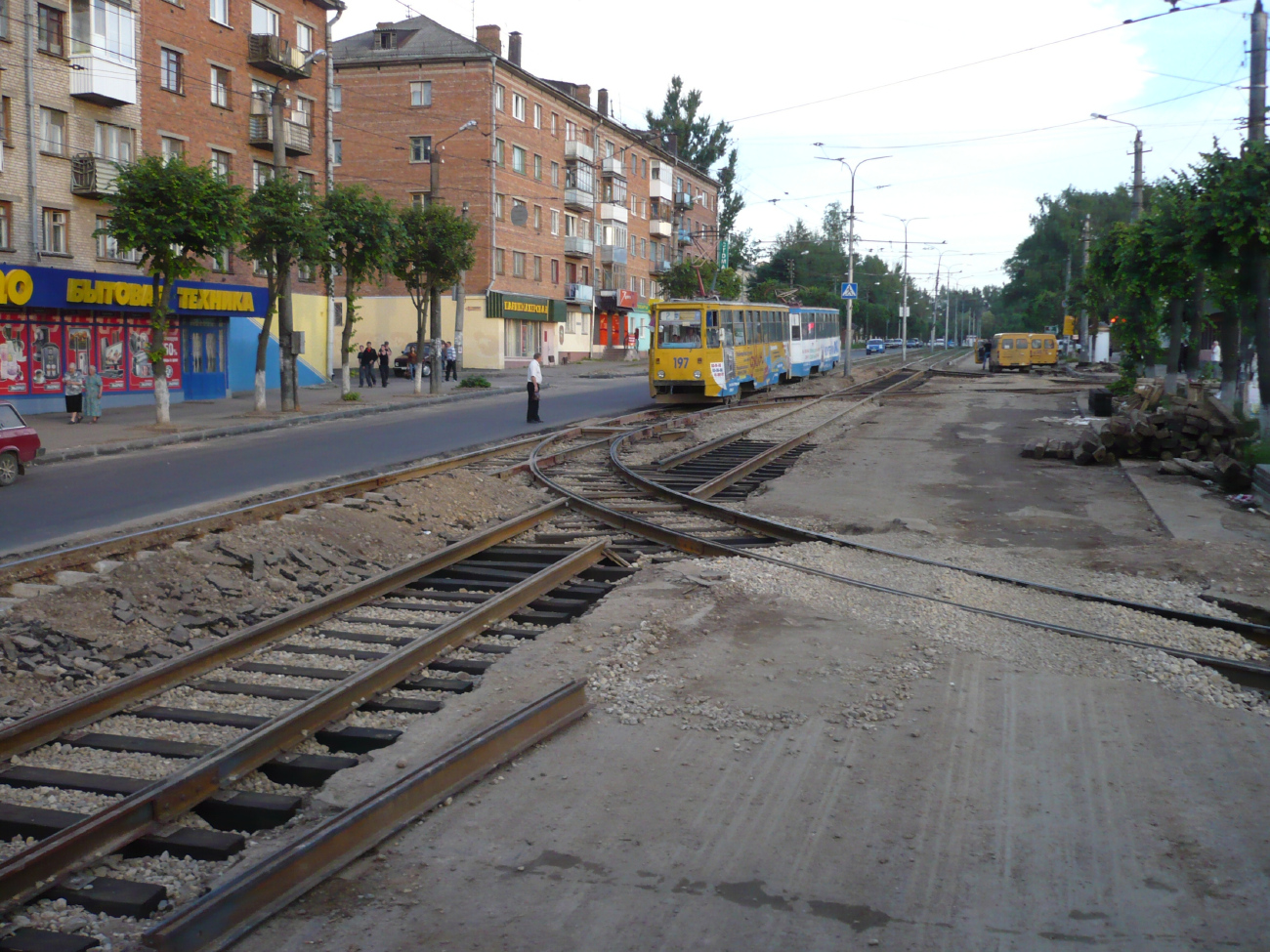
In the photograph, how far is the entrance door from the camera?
33406 millimetres

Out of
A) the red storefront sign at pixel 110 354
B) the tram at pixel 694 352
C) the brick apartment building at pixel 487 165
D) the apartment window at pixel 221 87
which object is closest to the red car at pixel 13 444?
the red storefront sign at pixel 110 354

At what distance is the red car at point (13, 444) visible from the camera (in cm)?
1573

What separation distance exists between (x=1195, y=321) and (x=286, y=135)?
28.2 metres

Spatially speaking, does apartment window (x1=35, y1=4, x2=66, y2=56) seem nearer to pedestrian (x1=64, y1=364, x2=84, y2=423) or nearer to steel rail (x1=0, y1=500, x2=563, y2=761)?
pedestrian (x1=64, y1=364, x2=84, y2=423)

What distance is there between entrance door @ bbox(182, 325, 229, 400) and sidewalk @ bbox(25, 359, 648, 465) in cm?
45

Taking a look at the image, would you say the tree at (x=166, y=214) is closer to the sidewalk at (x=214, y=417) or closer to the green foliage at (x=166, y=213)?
the green foliage at (x=166, y=213)

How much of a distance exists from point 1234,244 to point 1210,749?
48.4ft

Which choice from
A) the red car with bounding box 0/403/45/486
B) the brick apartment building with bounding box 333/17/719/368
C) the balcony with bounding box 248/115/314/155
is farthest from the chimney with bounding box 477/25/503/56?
the red car with bounding box 0/403/45/486

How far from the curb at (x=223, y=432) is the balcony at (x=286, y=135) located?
9986 mm

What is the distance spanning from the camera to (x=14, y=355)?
89.5ft

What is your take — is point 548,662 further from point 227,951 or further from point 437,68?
point 437,68

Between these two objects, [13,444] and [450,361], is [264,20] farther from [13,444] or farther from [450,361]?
[13,444]

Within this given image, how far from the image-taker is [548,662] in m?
6.74

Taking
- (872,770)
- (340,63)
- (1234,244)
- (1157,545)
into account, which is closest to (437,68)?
(340,63)
